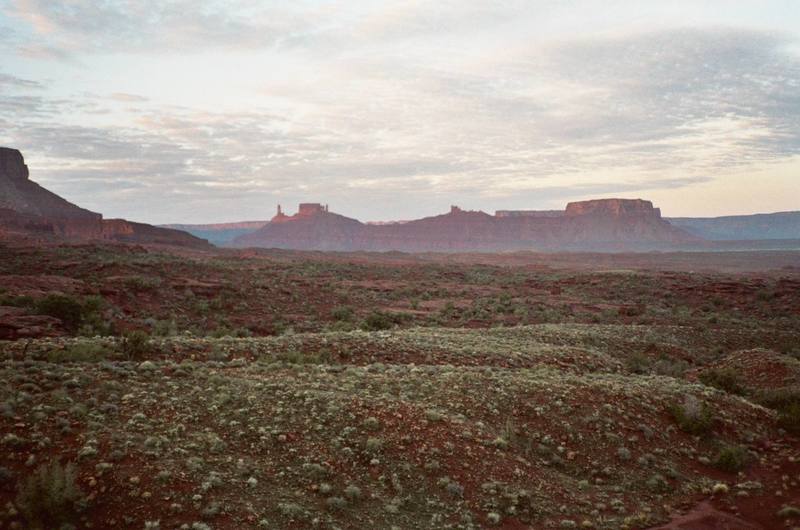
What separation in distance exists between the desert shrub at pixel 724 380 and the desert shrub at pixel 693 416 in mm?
4414

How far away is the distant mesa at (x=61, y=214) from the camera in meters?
98.0

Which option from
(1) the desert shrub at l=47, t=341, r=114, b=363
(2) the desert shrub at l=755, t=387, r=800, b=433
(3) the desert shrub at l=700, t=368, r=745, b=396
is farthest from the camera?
(3) the desert shrub at l=700, t=368, r=745, b=396

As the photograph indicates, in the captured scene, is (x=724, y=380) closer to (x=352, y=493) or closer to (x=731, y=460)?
(x=731, y=460)

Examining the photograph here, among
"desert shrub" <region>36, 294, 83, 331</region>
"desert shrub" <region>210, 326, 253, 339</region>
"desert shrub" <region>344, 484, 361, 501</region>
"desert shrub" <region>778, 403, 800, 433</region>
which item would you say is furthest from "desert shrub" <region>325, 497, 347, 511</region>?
"desert shrub" <region>210, 326, 253, 339</region>

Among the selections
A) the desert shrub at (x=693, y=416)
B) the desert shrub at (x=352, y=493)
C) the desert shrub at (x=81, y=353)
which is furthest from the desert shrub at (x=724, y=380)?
the desert shrub at (x=81, y=353)

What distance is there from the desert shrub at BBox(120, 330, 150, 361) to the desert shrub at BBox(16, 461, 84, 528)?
19.2 feet

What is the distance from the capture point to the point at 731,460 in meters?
10.4

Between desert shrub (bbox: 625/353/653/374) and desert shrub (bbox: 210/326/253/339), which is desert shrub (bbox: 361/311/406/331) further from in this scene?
desert shrub (bbox: 625/353/653/374)

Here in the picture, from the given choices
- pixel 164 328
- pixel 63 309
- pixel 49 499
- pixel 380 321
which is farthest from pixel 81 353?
pixel 380 321

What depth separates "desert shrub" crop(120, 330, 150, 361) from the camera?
12.3m

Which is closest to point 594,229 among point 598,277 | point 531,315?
point 598,277

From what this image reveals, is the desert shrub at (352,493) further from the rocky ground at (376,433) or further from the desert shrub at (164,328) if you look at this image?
the desert shrub at (164,328)

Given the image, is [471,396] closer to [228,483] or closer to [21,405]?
[228,483]

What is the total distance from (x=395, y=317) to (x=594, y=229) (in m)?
187
